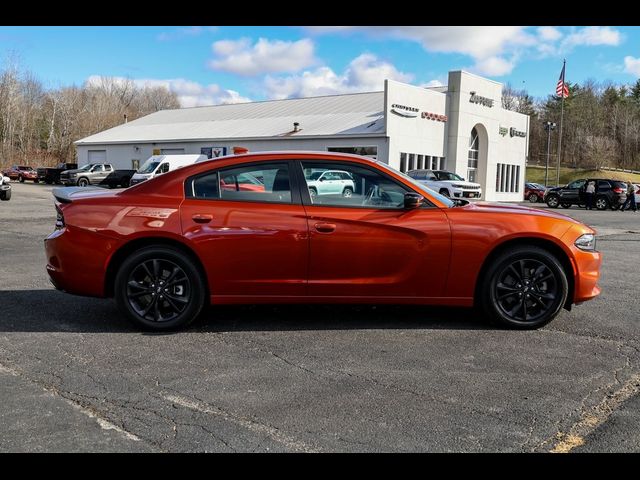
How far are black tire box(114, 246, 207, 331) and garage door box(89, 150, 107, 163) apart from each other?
151ft

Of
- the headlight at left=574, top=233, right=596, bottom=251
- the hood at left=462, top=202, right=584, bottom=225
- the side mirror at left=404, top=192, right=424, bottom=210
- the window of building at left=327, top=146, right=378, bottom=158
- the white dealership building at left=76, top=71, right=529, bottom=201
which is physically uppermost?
the white dealership building at left=76, top=71, right=529, bottom=201

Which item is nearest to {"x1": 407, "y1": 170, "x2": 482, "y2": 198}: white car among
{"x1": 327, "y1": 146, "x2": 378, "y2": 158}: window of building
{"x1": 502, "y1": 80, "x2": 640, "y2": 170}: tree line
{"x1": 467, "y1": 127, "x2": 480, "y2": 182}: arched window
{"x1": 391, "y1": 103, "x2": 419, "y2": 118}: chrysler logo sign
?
{"x1": 327, "y1": 146, "x2": 378, "y2": 158}: window of building

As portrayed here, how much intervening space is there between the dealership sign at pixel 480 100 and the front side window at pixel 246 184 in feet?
118

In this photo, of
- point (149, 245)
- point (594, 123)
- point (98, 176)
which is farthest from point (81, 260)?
point (594, 123)

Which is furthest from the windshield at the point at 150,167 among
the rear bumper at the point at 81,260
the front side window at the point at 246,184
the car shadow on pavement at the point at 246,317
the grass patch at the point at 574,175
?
the grass patch at the point at 574,175

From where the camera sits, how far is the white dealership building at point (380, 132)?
33438 mm

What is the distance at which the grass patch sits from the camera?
83.1 metres

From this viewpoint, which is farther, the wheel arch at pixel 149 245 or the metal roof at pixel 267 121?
the metal roof at pixel 267 121

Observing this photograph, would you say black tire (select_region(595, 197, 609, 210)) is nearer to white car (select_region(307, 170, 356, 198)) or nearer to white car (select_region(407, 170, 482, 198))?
white car (select_region(407, 170, 482, 198))

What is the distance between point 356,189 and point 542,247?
1763 mm

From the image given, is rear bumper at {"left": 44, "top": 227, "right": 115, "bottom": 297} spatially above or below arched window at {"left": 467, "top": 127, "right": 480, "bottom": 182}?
below

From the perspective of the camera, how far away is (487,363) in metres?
4.33

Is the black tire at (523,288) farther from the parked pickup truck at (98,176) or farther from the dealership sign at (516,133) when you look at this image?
the dealership sign at (516,133)
